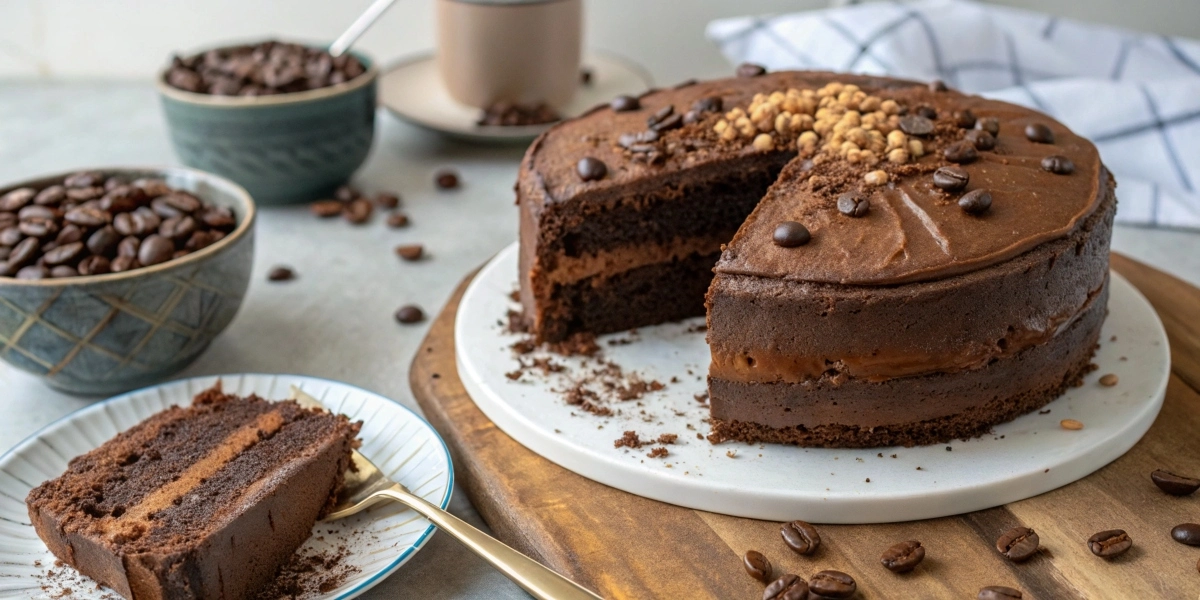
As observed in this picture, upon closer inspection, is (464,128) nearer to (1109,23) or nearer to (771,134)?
(771,134)

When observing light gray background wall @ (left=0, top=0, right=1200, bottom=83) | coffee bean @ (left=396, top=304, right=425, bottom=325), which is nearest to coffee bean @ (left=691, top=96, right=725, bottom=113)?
coffee bean @ (left=396, top=304, right=425, bottom=325)

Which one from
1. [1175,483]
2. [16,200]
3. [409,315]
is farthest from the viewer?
[409,315]

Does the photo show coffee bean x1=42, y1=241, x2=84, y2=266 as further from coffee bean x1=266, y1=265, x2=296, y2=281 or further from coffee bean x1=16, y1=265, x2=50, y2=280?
coffee bean x1=266, y1=265, x2=296, y2=281

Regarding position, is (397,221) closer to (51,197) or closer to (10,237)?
(51,197)

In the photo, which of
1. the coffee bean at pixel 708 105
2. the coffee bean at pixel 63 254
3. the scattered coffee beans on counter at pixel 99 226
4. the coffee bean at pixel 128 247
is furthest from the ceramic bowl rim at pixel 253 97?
the coffee bean at pixel 708 105

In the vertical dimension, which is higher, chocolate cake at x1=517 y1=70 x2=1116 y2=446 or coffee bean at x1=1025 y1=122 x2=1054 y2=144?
coffee bean at x1=1025 y1=122 x2=1054 y2=144

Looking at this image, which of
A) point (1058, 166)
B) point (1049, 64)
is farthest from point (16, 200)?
point (1049, 64)
